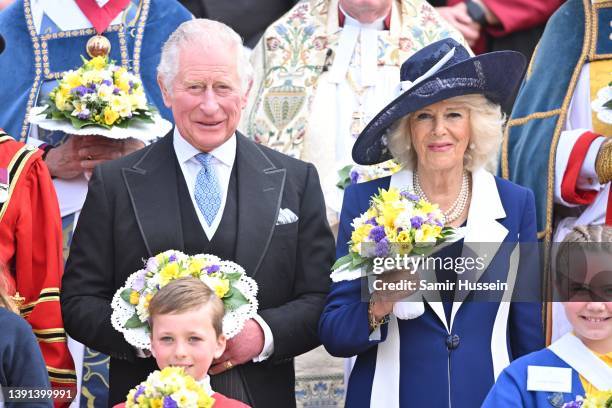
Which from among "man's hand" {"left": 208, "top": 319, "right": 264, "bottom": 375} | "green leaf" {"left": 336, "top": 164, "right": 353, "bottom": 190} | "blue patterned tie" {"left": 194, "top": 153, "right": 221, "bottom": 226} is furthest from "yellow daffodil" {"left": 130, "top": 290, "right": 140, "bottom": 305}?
"green leaf" {"left": 336, "top": 164, "right": 353, "bottom": 190}

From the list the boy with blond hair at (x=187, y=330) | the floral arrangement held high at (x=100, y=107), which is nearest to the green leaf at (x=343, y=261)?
the boy with blond hair at (x=187, y=330)

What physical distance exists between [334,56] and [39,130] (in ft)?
5.16

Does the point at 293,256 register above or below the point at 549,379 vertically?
above

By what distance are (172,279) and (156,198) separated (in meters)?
0.57

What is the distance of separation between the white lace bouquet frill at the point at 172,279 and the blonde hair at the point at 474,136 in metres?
0.85

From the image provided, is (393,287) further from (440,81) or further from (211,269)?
(440,81)

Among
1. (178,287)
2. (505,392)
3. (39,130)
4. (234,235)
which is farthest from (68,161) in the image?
(505,392)

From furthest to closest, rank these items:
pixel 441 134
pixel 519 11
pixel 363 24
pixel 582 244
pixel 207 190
Result: pixel 519 11, pixel 363 24, pixel 207 190, pixel 441 134, pixel 582 244

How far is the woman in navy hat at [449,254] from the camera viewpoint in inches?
214

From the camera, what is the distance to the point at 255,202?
575cm

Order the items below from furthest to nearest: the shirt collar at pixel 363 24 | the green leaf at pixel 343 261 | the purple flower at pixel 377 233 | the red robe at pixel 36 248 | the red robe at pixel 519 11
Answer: the red robe at pixel 519 11 < the shirt collar at pixel 363 24 < the red robe at pixel 36 248 < the green leaf at pixel 343 261 < the purple flower at pixel 377 233

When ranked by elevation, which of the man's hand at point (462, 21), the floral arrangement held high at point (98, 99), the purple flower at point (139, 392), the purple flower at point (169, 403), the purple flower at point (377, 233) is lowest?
the purple flower at point (169, 403)

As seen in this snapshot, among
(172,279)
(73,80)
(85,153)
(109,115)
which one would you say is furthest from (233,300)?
(73,80)

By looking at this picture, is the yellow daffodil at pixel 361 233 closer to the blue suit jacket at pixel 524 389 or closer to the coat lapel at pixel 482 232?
the coat lapel at pixel 482 232
